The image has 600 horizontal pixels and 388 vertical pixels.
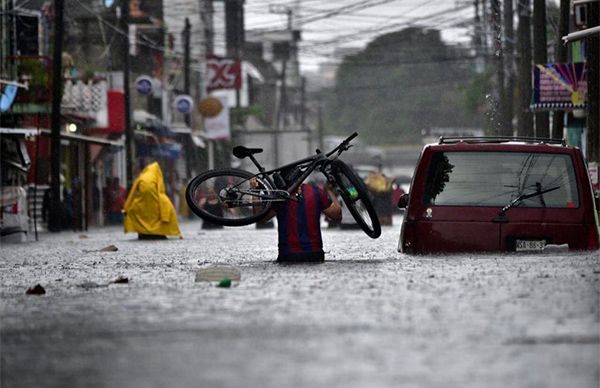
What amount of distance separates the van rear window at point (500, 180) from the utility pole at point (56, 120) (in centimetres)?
2428

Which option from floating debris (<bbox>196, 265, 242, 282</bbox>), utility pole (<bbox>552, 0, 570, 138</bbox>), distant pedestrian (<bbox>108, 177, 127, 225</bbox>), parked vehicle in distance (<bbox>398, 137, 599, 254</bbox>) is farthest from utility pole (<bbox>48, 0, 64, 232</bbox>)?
floating debris (<bbox>196, 265, 242, 282</bbox>)

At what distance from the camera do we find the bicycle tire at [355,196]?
17.5 m

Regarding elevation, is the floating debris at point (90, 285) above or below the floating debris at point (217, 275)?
below

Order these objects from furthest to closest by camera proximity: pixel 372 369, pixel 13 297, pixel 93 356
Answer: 1. pixel 13 297
2. pixel 93 356
3. pixel 372 369

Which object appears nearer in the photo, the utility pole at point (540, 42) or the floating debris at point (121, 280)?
the floating debris at point (121, 280)

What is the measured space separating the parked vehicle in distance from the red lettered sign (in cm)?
5434

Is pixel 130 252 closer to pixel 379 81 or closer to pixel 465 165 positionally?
pixel 465 165

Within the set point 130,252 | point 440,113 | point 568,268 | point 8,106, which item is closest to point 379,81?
point 440,113

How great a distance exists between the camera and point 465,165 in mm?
17859

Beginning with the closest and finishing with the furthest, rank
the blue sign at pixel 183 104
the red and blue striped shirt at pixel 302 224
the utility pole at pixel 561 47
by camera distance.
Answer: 1. the red and blue striped shirt at pixel 302 224
2. the utility pole at pixel 561 47
3. the blue sign at pixel 183 104

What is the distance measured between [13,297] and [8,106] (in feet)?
81.1

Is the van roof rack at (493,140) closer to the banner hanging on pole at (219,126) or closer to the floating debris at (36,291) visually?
the floating debris at (36,291)

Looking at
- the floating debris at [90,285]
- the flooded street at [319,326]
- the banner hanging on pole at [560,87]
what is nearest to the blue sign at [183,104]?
the banner hanging on pole at [560,87]

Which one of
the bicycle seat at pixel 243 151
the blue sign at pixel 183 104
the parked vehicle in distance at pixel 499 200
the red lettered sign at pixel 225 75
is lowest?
the parked vehicle in distance at pixel 499 200
